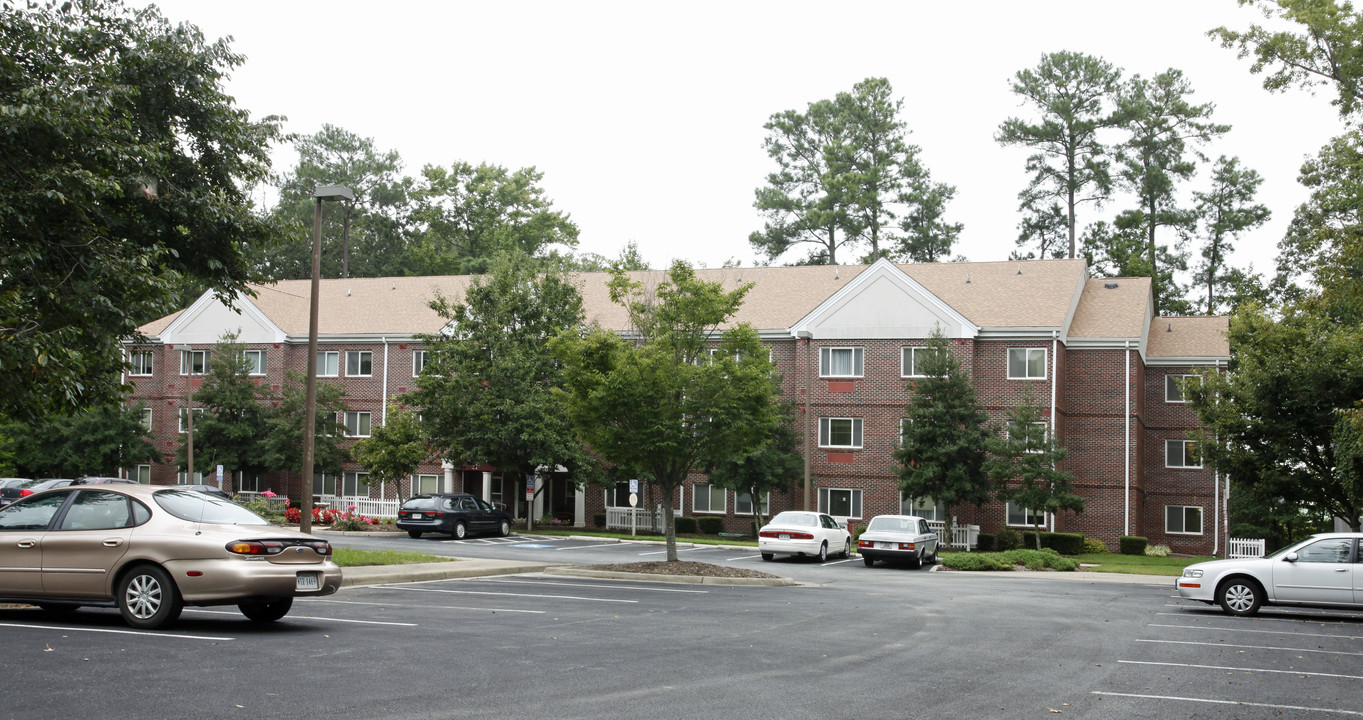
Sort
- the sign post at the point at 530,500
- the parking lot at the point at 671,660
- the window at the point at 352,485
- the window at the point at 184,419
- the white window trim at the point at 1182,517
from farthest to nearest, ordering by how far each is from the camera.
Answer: the window at the point at 352,485 → the window at the point at 184,419 → the white window trim at the point at 1182,517 → the sign post at the point at 530,500 → the parking lot at the point at 671,660

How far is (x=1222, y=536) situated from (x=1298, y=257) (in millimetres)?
19576

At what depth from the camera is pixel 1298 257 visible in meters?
54.6

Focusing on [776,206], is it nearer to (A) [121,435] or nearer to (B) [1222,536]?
(B) [1222,536]

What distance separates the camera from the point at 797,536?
30.7m

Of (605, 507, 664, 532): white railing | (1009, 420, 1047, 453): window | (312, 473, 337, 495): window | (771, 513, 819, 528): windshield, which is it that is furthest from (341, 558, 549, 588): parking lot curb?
(312, 473, 337, 495): window

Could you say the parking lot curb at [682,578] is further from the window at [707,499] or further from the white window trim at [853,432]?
the window at [707,499]

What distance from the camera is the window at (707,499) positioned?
149ft

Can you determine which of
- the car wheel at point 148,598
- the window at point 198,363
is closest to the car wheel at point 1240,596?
the car wheel at point 148,598

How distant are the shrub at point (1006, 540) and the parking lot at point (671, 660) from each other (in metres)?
20.4

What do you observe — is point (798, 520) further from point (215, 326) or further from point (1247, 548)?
point (215, 326)

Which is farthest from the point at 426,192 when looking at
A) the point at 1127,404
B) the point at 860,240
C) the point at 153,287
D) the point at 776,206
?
the point at 153,287

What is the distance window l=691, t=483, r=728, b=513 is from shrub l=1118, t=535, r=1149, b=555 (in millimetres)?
15051

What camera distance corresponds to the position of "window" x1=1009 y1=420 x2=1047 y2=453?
3609 cm

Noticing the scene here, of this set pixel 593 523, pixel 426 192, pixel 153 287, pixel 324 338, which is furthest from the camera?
pixel 426 192
